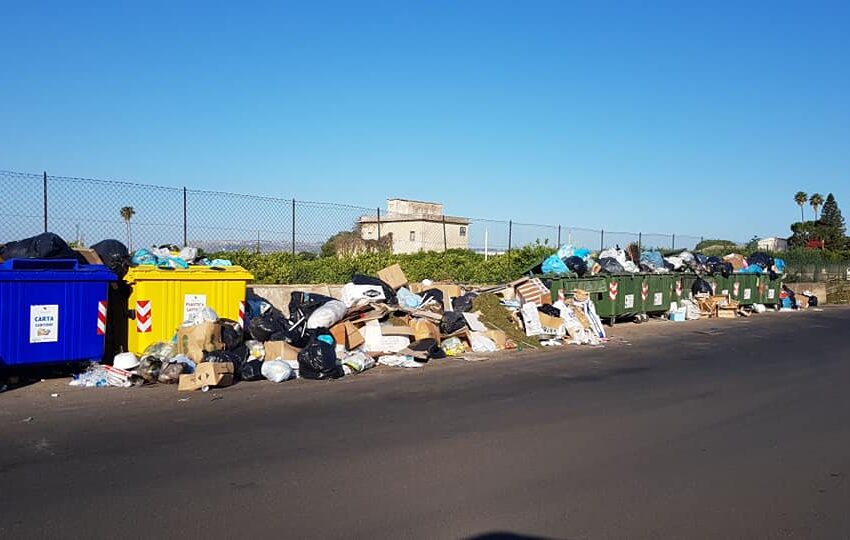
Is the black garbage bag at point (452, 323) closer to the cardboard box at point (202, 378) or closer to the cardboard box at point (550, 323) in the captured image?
the cardboard box at point (550, 323)

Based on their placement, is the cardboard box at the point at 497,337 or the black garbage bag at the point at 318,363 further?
the cardboard box at the point at 497,337

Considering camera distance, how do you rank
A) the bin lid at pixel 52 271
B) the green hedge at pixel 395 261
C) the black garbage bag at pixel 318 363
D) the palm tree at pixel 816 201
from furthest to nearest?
the palm tree at pixel 816 201 → the green hedge at pixel 395 261 → the black garbage bag at pixel 318 363 → the bin lid at pixel 52 271

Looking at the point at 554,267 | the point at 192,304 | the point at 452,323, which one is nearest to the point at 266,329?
the point at 192,304

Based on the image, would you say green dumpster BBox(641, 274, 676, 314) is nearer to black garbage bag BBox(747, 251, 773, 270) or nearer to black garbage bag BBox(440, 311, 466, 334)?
black garbage bag BBox(747, 251, 773, 270)

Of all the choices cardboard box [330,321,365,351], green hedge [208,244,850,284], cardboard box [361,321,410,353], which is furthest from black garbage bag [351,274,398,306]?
green hedge [208,244,850,284]

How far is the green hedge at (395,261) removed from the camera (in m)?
16.0

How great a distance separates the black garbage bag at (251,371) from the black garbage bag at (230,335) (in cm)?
52

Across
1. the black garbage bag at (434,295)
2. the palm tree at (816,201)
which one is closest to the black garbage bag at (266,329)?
the black garbage bag at (434,295)

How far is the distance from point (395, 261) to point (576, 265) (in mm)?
4624

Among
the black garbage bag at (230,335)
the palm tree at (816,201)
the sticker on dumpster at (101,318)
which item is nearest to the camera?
the sticker on dumpster at (101,318)

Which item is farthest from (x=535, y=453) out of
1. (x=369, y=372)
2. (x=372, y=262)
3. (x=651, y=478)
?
(x=372, y=262)

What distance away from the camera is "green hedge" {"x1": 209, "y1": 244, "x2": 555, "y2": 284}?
1603cm

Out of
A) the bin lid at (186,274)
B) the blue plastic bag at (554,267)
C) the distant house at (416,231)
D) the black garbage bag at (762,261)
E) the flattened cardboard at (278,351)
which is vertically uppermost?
the distant house at (416,231)

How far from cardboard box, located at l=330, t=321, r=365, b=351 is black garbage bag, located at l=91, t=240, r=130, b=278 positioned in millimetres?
3251
